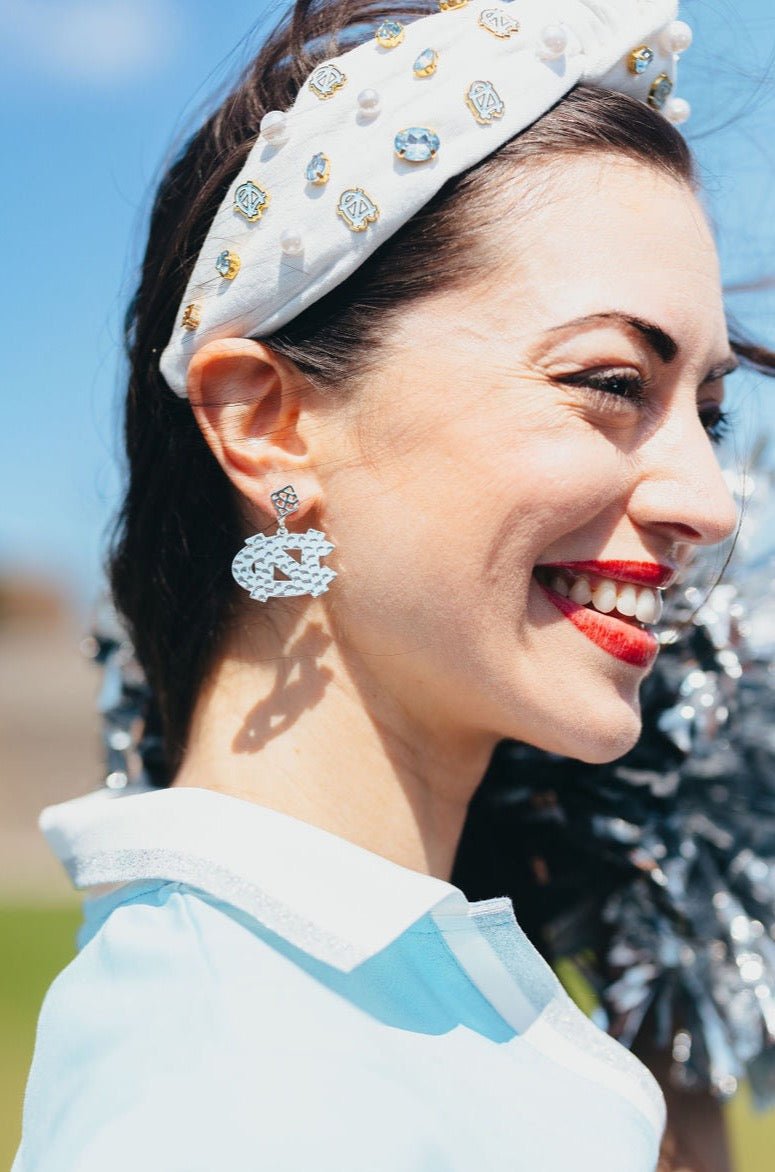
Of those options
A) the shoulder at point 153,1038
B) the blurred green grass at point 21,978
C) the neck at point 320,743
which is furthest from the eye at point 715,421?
the blurred green grass at point 21,978

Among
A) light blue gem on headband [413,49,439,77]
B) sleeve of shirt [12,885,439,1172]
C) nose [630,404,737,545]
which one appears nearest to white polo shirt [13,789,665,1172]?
sleeve of shirt [12,885,439,1172]

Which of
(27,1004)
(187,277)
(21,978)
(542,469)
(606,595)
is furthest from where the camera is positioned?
(21,978)

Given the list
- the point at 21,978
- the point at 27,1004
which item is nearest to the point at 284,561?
the point at 27,1004

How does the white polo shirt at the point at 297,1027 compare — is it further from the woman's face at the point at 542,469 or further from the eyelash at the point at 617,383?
the eyelash at the point at 617,383

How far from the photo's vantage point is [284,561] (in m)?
1.46

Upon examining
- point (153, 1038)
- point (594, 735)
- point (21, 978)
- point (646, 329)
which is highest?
point (646, 329)

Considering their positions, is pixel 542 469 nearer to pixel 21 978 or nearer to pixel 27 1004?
pixel 27 1004

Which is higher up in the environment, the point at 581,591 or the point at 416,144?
the point at 416,144

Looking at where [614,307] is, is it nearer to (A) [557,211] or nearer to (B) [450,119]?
(A) [557,211]

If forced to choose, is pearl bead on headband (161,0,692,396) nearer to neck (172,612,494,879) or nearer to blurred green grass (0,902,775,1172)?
neck (172,612,494,879)

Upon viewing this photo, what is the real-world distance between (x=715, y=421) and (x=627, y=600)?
0.37 m

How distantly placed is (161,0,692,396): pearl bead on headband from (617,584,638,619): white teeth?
1.58 feet

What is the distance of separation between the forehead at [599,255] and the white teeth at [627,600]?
305mm

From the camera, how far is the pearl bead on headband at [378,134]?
1.42 metres
